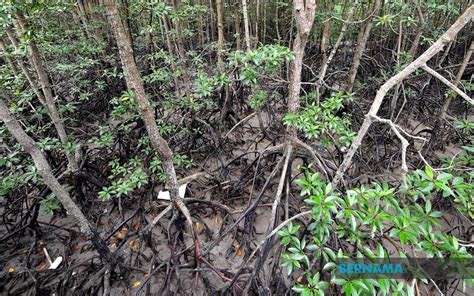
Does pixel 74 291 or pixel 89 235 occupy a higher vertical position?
pixel 89 235

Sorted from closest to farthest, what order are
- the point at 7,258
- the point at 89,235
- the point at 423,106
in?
the point at 89,235 → the point at 7,258 → the point at 423,106

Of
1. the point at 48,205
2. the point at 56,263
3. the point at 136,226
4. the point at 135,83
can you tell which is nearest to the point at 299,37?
the point at 135,83

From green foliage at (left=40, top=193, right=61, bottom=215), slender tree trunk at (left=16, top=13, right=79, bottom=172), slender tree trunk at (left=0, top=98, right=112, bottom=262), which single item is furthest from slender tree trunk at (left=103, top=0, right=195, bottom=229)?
slender tree trunk at (left=16, top=13, right=79, bottom=172)

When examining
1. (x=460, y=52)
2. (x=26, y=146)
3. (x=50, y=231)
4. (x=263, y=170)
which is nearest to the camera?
(x=26, y=146)

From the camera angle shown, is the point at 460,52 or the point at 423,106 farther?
the point at 460,52

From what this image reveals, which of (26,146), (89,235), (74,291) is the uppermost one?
(26,146)

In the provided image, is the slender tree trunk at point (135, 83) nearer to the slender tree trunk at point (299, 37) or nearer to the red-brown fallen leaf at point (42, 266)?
the slender tree trunk at point (299, 37)

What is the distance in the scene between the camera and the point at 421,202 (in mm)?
3133

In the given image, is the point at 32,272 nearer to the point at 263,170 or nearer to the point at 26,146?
the point at 26,146

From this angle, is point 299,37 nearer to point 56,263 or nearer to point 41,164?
point 41,164

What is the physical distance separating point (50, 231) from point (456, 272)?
367 centimetres

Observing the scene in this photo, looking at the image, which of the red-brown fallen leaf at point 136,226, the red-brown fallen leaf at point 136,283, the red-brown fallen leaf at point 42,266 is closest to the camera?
the red-brown fallen leaf at point 136,283

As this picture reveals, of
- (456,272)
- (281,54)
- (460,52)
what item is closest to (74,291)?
(281,54)

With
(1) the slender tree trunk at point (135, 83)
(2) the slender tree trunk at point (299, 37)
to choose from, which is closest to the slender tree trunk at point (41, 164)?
(1) the slender tree trunk at point (135, 83)
